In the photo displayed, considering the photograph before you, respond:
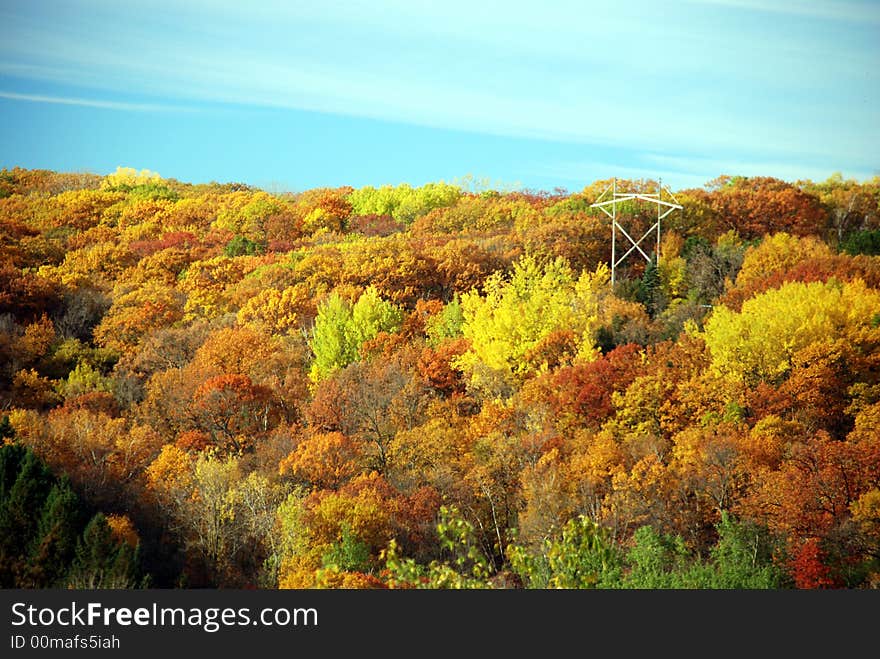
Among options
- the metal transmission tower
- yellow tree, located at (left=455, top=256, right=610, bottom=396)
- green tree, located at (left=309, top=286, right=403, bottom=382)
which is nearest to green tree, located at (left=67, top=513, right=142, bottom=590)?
yellow tree, located at (left=455, top=256, right=610, bottom=396)

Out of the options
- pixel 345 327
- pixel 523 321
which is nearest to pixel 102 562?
pixel 523 321

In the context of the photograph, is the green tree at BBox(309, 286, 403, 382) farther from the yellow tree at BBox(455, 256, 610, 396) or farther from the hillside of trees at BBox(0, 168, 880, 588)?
the yellow tree at BBox(455, 256, 610, 396)

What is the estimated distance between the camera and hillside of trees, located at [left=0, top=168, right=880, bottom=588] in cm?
3142

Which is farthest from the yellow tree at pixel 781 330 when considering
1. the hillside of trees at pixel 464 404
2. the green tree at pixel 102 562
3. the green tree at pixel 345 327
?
the green tree at pixel 102 562

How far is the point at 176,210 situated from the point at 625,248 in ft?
113

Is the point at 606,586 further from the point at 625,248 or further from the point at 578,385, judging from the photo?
the point at 625,248

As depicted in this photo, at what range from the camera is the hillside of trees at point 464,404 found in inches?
1237

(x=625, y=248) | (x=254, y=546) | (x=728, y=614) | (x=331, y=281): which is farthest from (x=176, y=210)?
(x=728, y=614)

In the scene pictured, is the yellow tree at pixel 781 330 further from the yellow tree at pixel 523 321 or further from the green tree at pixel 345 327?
the green tree at pixel 345 327

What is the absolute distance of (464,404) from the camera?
4531 centimetres

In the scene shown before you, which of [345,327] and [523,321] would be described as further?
[345,327]

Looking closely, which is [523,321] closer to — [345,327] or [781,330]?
[345,327]

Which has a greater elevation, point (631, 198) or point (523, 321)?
point (631, 198)

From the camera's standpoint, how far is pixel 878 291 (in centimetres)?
4238
